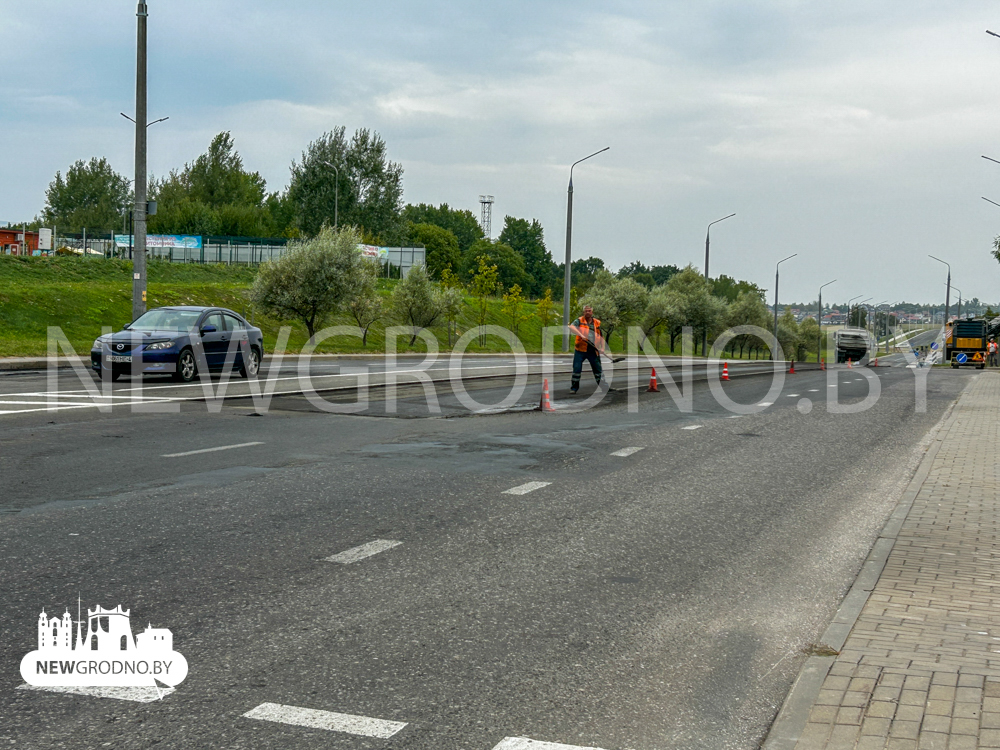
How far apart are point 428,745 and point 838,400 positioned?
66.4ft

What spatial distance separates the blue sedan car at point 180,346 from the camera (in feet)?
64.6

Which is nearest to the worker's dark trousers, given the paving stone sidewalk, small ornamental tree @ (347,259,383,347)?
the paving stone sidewalk

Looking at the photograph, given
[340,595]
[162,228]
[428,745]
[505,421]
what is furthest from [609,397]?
[162,228]

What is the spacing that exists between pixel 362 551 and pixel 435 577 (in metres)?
A: 0.74

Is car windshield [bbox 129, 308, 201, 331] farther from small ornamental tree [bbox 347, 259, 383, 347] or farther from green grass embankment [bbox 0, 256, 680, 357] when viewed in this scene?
small ornamental tree [bbox 347, 259, 383, 347]

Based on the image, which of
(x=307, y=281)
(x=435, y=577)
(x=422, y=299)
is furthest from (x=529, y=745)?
(x=422, y=299)

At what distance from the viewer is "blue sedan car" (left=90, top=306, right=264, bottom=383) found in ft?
64.6

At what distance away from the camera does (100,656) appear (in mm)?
4352

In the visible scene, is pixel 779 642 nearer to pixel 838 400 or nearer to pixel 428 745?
pixel 428 745

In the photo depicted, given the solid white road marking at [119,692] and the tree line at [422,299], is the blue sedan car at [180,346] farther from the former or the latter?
the tree line at [422,299]

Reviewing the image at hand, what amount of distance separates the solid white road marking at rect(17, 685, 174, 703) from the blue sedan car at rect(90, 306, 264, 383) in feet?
54.6

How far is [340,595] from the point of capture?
5375 mm

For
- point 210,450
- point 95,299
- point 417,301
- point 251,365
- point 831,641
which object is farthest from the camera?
point 417,301

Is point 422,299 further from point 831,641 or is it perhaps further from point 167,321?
point 831,641
